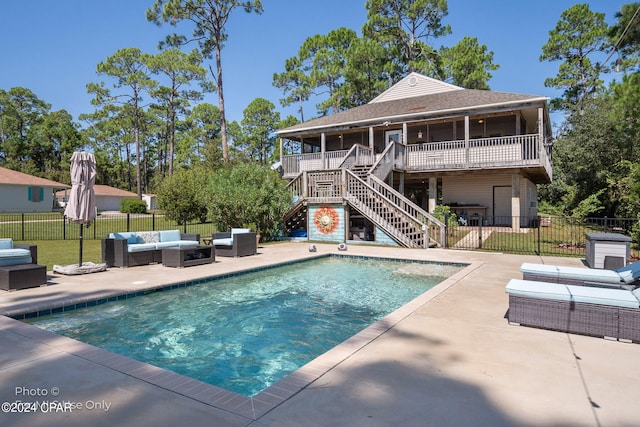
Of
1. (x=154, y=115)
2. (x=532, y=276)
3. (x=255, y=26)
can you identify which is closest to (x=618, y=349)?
(x=532, y=276)

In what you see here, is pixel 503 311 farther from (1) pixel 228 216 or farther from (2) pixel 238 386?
(1) pixel 228 216

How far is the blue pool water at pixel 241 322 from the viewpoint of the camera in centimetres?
414

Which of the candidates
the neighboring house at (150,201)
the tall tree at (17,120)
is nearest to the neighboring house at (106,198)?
the neighboring house at (150,201)

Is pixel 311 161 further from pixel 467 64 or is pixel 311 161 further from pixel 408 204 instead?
pixel 467 64

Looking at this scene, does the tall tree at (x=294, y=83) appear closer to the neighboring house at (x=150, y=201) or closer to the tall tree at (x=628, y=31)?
the neighboring house at (x=150, y=201)

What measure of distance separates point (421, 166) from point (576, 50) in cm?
2492

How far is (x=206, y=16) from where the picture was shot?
27391 millimetres

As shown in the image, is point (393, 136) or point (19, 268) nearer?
→ point (19, 268)

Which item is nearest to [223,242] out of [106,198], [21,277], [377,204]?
[21,277]

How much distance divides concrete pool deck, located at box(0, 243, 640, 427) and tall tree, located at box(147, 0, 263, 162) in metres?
24.0

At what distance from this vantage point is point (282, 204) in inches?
607

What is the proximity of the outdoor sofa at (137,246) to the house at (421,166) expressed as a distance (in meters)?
6.47

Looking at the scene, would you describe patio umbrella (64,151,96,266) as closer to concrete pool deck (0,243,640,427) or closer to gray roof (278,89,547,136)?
concrete pool deck (0,243,640,427)

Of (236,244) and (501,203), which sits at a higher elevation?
(501,203)
